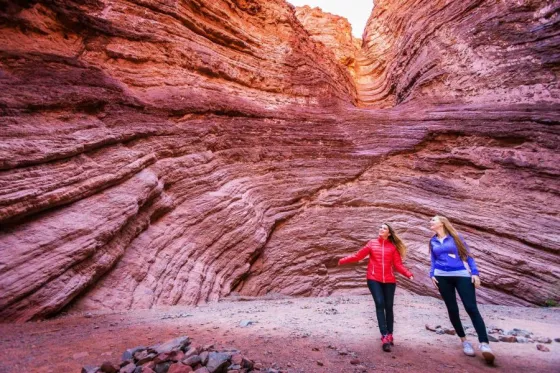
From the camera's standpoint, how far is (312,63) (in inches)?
768

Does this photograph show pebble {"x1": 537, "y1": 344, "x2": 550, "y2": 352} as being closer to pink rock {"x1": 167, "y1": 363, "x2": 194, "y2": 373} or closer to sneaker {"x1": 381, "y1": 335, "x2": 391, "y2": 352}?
sneaker {"x1": 381, "y1": 335, "x2": 391, "y2": 352}

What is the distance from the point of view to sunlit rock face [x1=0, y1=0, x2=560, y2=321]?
23.5ft

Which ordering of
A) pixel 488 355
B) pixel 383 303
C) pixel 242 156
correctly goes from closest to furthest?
pixel 488 355, pixel 383 303, pixel 242 156

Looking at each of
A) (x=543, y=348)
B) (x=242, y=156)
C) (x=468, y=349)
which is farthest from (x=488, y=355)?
(x=242, y=156)

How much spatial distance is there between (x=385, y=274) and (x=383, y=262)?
0.62ft

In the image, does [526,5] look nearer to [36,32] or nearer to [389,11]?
[389,11]

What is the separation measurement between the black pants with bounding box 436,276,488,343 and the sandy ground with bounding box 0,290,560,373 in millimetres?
342

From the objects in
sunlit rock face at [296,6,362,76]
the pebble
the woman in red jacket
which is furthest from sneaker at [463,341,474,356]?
sunlit rock face at [296,6,362,76]

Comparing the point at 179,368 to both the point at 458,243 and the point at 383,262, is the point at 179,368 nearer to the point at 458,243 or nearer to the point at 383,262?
the point at 383,262

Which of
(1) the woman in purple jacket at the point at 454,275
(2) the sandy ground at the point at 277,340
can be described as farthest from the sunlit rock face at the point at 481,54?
(1) the woman in purple jacket at the point at 454,275

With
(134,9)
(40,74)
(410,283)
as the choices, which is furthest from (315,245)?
(134,9)

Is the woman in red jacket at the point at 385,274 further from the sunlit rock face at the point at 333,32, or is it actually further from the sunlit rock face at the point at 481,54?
the sunlit rock face at the point at 333,32

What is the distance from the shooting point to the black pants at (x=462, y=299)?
4.40 meters

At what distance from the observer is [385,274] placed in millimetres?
5086
